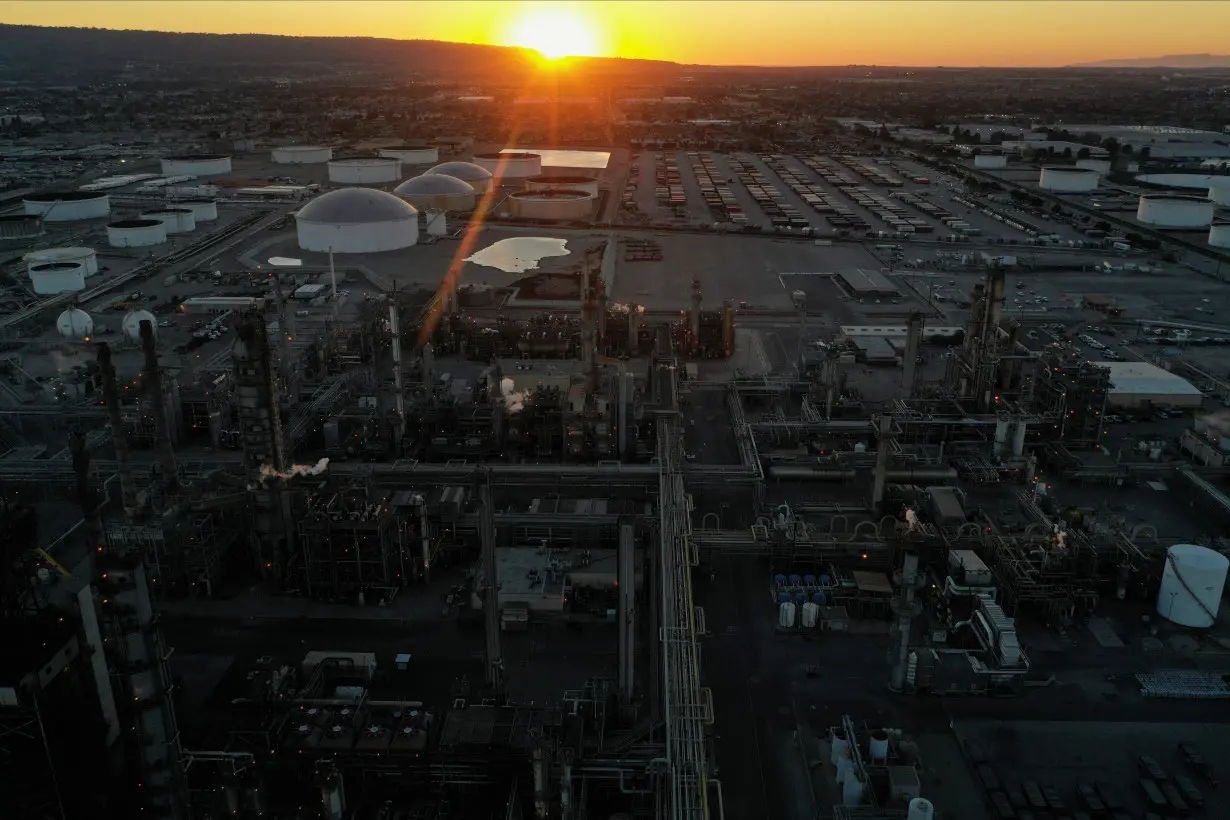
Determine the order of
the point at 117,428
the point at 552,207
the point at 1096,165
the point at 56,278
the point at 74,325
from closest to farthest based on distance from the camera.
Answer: the point at 117,428 < the point at 74,325 < the point at 56,278 < the point at 552,207 < the point at 1096,165

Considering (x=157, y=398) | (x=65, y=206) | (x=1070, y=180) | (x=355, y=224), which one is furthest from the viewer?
(x=1070, y=180)

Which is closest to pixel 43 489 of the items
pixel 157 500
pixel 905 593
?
pixel 157 500

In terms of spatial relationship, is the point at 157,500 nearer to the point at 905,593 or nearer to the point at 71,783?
the point at 71,783

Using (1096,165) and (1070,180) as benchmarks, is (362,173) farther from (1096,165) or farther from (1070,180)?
(1096,165)

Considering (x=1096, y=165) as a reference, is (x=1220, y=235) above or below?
below

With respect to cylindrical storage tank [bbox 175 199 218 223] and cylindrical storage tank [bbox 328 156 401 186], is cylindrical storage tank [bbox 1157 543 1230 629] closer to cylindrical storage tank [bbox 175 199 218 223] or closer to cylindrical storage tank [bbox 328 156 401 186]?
cylindrical storage tank [bbox 175 199 218 223]

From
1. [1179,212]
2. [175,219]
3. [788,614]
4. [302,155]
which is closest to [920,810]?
[788,614]
